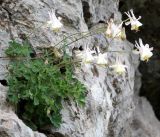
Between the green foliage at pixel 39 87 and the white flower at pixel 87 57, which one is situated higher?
the white flower at pixel 87 57

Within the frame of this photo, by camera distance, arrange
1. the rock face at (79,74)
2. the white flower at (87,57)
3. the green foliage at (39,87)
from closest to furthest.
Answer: the green foliage at (39,87), the white flower at (87,57), the rock face at (79,74)

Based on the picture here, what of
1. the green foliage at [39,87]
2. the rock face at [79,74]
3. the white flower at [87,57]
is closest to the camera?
the green foliage at [39,87]

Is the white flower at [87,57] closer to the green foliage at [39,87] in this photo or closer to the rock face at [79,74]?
the green foliage at [39,87]

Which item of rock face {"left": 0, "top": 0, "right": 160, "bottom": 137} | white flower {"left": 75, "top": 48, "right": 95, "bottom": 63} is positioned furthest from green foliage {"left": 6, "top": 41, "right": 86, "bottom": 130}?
white flower {"left": 75, "top": 48, "right": 95, "bottom": 63}

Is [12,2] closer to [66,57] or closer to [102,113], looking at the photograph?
[66,57]

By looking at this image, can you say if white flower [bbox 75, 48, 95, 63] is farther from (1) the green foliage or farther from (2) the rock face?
(2) the rock face

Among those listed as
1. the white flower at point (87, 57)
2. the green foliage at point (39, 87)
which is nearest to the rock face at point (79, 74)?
the green foliage at point (39, 87)

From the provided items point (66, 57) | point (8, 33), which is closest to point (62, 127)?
point (66, 57)
